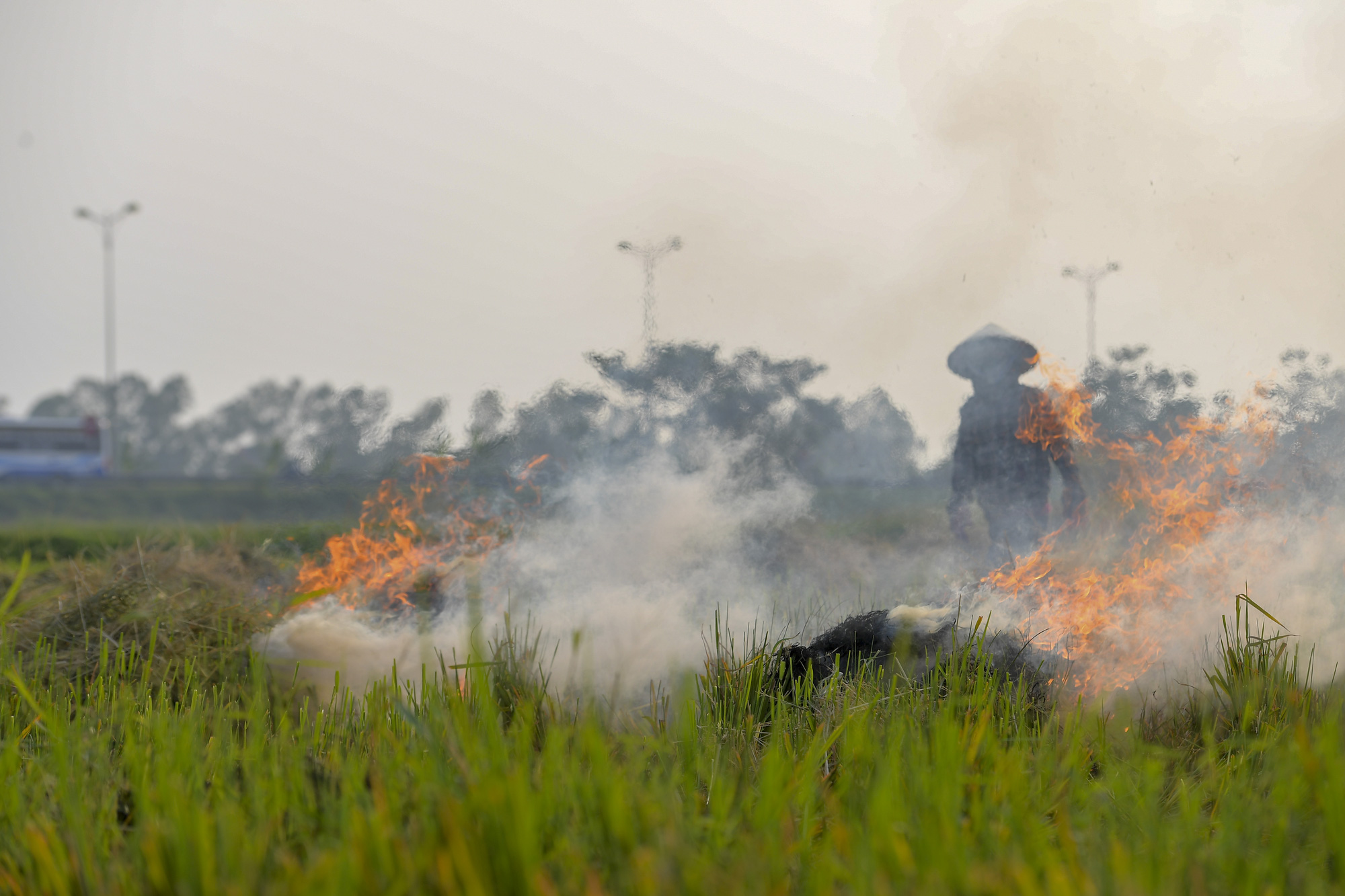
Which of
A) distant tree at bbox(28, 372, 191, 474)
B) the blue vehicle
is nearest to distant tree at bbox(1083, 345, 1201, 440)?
the blue vehicle

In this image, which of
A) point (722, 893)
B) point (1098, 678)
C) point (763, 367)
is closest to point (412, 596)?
point (1098, 678)

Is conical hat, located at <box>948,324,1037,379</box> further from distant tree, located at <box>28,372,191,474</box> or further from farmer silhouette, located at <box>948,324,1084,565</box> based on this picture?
distant tree, located at <box>28,372,191,474</box>

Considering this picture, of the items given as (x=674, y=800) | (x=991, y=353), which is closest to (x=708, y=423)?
(x=991, y=353)

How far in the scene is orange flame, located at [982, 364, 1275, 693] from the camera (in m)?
4.68

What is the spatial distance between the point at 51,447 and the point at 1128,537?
4103 centimetres

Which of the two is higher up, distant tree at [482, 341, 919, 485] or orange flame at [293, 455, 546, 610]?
distant tree at [482, 341, 919, 485]

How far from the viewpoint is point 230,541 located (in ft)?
28.3

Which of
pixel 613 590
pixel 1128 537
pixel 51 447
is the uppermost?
pixel 51 447

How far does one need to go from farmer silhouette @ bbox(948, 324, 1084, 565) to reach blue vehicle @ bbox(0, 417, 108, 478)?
1461 inches

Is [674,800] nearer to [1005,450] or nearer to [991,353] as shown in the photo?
[1005,450]

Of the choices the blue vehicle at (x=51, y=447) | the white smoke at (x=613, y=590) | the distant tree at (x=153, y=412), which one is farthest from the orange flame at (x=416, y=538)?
the distant tree at (x=153, y=412)

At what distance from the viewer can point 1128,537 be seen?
5891 mm

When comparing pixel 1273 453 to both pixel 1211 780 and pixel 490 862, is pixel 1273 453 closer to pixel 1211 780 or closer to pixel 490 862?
pixel 1211 780

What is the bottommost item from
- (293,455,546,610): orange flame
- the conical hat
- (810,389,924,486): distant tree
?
(293,455,546,610): orange flame
